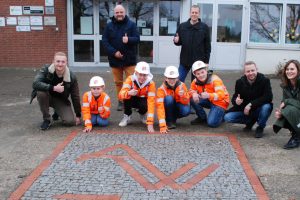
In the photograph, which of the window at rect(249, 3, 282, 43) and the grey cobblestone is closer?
the grey cobblestone

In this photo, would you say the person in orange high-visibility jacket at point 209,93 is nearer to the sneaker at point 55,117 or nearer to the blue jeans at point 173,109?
the blue jeans at point 173,109

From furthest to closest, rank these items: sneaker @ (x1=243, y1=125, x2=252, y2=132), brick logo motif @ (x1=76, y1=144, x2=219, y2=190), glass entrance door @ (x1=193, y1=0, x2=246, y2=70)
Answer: glass entrance door @ (x1=193, y1=0, x2=246, y2=70), sneaker @ (x1=243, y1=125, x2=252, y2=132), brick logo motif @ (x1=76, y1=144, x2=219, y2=190)

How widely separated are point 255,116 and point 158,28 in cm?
816

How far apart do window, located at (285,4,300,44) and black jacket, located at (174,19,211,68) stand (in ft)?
24.5

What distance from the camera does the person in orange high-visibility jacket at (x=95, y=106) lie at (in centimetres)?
638

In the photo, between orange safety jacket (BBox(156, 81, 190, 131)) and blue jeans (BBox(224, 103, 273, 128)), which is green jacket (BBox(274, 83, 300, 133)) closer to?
→ blue jeans (BBox(224, 103, 273, 128))

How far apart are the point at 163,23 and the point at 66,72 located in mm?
7896

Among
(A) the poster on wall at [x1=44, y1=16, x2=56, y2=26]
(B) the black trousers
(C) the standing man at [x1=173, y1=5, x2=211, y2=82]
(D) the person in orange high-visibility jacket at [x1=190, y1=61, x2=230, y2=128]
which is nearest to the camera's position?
(D) the person in orange high-visibility jacket at [x1=190, y1=61, x2=230, y2=128]

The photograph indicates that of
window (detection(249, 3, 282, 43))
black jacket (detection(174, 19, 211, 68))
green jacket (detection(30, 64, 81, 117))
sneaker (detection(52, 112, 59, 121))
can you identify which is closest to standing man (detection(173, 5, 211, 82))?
black jacket (detection(174, 19, 211, 68))

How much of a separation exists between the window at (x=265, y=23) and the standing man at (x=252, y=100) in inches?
318

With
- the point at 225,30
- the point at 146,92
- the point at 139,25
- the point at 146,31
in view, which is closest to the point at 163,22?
the point at 146,31

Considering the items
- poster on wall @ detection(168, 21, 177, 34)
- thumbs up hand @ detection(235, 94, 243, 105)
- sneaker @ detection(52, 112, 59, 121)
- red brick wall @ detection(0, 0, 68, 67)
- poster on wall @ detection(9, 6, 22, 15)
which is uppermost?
poster on wall @ detection(9, 6, 22, 15)

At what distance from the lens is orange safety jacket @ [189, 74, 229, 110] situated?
253 inches

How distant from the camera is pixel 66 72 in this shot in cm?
651
